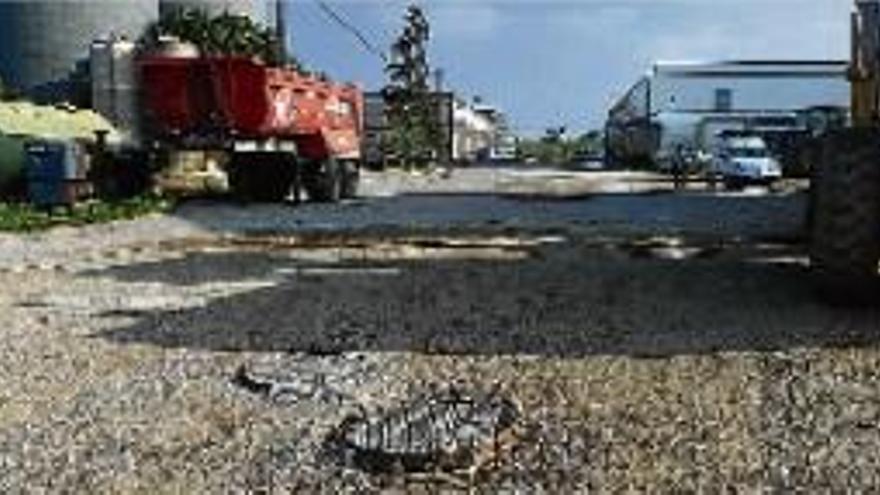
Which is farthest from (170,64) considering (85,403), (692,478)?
(692,478)

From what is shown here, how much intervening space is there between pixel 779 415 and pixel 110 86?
2524 cm

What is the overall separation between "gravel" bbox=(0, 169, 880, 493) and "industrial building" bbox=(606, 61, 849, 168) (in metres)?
45.9

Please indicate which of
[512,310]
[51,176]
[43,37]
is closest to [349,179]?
[51,176]

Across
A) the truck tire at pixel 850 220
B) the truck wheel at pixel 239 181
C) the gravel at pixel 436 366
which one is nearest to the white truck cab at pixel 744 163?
the truck wheel at pixel 239 181

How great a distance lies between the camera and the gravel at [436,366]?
23.6 ft

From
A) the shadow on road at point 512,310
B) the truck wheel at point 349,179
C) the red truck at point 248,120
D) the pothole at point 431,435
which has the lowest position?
the pothole at point 431,435

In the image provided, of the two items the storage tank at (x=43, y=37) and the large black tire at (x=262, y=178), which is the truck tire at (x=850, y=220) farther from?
the storage tank at (x=43, y=37)

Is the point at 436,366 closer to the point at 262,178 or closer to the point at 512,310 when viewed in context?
the point at 512,310

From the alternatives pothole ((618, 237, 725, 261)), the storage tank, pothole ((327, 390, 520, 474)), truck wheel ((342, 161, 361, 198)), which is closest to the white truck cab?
truck wheel ((342, 161, 361, 198))

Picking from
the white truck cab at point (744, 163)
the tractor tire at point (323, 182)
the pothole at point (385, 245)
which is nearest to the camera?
the pothole at point (385, 245)

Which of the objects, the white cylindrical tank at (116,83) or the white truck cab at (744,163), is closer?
the white cylindrical tank at (116,83)

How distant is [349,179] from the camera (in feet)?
109

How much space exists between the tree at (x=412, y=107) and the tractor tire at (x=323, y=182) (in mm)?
36006

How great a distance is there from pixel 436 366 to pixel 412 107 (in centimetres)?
7930
